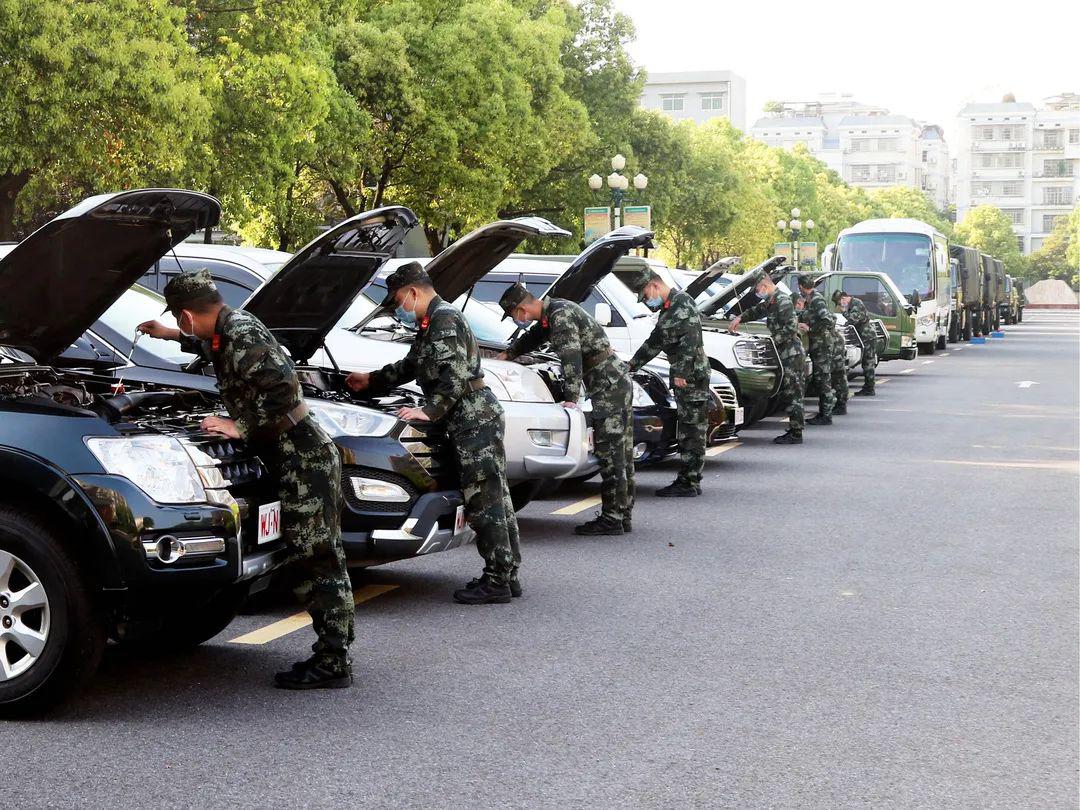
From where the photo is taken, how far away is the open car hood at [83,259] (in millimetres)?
6059

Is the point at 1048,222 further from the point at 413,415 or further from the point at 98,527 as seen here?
the point at 98,527

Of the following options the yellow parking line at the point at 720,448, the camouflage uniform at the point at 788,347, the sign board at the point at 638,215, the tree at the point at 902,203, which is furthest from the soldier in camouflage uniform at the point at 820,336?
the tree at the point at 902,203

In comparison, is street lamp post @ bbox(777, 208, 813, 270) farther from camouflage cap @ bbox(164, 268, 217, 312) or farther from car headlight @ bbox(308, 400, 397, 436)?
camouflage cap @ bbox(164, 268, 217, 312)

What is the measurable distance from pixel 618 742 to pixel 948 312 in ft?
140

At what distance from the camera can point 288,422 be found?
604 cm

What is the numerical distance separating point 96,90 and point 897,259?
84.7 ft

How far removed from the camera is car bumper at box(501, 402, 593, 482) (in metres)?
9.87

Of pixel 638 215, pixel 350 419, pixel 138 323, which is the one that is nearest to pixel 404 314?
pixel 350 419

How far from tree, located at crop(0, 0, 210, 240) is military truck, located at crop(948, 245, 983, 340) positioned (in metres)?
32.2

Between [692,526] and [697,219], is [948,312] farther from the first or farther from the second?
[692,526]

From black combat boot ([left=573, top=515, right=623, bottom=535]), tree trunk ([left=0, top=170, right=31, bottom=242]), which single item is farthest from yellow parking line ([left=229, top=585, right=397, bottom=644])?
tree trunk ([left=0, top=170, right=31, bottom=242])

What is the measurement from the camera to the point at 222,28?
90.9ft

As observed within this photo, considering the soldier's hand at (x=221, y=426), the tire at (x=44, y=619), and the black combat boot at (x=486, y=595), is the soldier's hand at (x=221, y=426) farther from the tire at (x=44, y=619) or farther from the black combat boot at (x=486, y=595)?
the black combat boot at (x=486, y=595)

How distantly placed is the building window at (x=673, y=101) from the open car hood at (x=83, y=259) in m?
158
